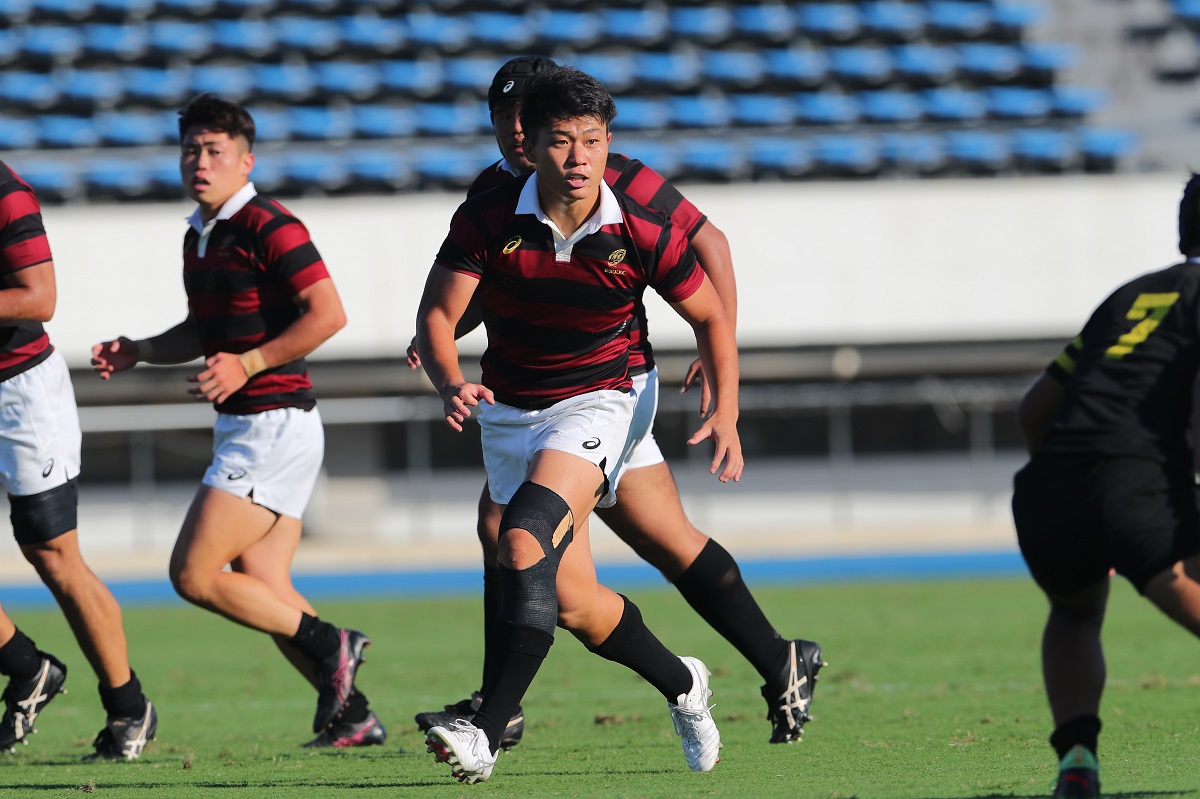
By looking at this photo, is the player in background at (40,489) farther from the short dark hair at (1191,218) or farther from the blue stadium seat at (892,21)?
the blue stadium seat at (892,21)

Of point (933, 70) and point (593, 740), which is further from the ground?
point (933, 70)

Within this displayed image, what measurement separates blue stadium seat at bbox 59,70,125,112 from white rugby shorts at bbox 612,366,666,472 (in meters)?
17.8

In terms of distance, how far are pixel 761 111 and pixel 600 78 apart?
2324mm

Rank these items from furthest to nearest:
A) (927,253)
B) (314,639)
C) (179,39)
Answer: (179,39)
(927,253)
(314,639)

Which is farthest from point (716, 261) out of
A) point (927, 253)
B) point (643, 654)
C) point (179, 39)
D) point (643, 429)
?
point (179, 39)

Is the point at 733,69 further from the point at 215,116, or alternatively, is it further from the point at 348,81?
the point at 215,116

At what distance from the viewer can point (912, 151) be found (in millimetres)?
20328

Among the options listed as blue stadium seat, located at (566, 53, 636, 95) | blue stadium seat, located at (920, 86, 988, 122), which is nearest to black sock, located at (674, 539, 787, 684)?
blue stadium seat, located at (566, 53, 636, 95)

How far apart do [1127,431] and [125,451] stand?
61.7 feet

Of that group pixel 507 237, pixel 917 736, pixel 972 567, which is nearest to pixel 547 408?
pixel 507 237

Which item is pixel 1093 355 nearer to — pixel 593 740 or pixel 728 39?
pixel 593 740

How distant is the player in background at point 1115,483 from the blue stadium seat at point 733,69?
18214mm

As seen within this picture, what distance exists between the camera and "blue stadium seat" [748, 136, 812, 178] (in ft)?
66.5

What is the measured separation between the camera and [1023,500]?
3471mm
